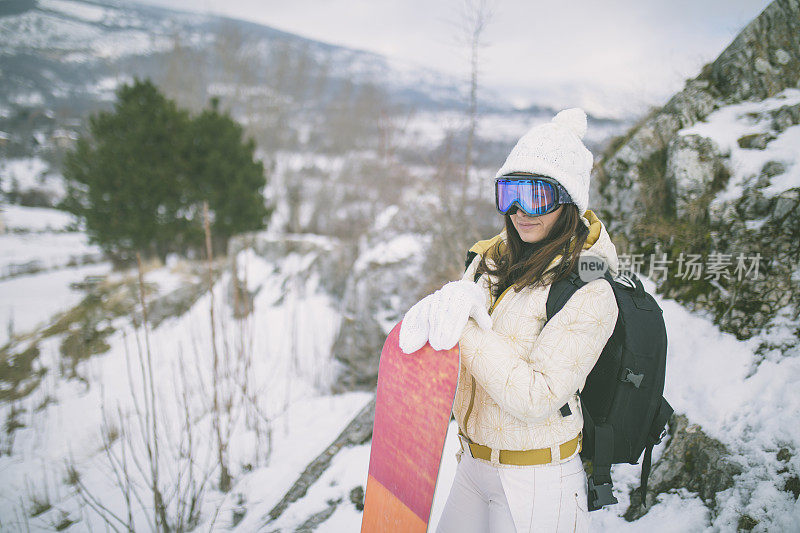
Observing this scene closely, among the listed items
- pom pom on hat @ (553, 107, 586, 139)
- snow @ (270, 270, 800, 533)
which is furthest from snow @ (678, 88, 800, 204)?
pom pom on hat @ (553, 107, 586, 139)

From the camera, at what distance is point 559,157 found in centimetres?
115

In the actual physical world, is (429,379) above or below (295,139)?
below

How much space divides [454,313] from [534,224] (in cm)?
46

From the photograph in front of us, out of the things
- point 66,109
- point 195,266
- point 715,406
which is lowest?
point 195,266

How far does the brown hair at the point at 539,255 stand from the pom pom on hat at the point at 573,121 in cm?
26

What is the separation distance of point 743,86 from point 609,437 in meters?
4.21

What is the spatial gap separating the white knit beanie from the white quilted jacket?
6.4 inches

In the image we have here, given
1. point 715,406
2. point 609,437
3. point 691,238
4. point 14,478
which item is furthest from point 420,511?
point 14,478

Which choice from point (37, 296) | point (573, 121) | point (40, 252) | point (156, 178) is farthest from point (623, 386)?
point (40, 252)

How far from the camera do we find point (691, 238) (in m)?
2.90

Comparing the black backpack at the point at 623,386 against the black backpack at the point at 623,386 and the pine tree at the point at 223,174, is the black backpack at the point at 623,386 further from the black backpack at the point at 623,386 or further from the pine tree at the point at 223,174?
the pine tree at the point at 223,174

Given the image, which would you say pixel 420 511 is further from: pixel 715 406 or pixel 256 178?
pixel 256 178

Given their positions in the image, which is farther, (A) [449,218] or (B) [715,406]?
(A) [449,218]

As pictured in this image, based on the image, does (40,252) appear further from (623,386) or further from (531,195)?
(623,386)
